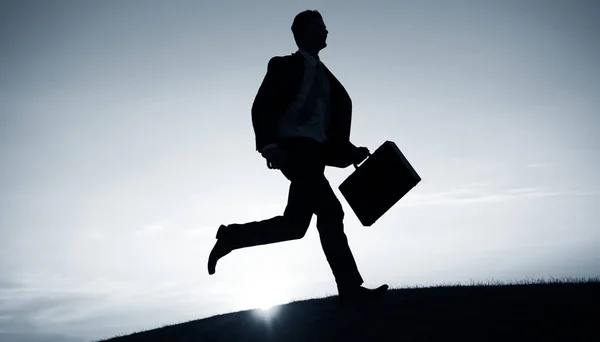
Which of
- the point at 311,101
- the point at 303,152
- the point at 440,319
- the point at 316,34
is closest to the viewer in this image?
the point at 440,319

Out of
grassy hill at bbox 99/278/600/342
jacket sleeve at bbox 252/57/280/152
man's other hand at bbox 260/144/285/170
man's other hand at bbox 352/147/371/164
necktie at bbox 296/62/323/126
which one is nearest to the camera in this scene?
grassy hill at bbox 99/278/600/342

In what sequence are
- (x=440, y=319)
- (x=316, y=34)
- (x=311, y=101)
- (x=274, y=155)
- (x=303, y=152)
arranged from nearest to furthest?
(x=440, y=319) → (x=274, y=155) → (x=303, y=152) → (x=311, y=101) → (x=316, y=34)

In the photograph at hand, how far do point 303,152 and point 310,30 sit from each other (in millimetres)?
1196

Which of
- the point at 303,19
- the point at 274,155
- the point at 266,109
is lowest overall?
the point at 274,155

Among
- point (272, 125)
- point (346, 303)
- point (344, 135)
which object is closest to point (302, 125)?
point (272, 125)

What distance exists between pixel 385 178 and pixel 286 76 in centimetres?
127

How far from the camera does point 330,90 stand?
15.7ft

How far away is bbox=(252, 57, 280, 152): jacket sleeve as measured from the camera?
4.30 m

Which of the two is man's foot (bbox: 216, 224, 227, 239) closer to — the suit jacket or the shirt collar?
the suit jacket

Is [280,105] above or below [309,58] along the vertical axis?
below

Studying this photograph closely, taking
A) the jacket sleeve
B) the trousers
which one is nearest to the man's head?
the jacket sleeve

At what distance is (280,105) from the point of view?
442 cm

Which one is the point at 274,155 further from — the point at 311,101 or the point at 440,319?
the point at 440,319

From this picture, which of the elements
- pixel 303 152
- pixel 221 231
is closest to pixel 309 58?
pixel 303 152
